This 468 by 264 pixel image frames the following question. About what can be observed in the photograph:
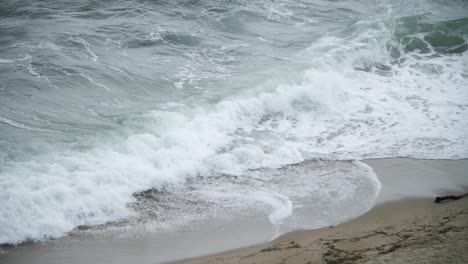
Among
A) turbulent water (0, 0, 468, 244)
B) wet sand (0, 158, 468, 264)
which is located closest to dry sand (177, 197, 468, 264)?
wet sand (0, 158, 468, 264)

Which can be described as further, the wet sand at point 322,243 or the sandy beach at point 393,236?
the wet sand at point 322,243

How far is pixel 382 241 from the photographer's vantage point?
4.73 metres

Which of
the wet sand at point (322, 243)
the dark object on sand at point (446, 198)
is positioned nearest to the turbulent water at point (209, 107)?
the wet sand at point (322, 243)

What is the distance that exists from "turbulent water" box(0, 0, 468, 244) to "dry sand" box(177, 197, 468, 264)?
442mm

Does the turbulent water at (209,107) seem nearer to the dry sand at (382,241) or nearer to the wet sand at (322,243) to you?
the wet sand at (322,243)

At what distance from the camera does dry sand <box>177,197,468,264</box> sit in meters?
4.18

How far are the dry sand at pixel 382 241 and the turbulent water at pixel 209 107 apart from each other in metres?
0.44

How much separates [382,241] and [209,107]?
184 inches

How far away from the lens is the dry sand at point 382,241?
418 cm

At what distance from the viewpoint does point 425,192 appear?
21.1ft

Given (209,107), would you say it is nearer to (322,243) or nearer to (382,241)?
(322,243)

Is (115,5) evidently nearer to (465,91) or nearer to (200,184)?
(200,184)

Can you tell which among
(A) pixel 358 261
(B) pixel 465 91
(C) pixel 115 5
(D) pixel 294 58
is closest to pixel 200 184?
(A) pixel 358 261

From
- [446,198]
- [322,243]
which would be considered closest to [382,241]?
[322,243]
